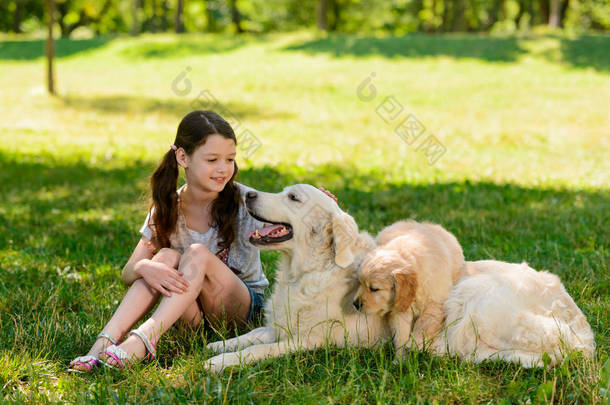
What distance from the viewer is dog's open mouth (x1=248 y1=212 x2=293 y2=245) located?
3535mm

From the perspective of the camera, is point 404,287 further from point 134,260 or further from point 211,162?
point 134,260

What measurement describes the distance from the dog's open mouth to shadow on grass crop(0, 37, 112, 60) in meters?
26.7

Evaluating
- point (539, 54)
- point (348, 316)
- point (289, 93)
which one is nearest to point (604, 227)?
point (348, 316)

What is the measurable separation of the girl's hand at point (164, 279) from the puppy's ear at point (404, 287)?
4.19 ft

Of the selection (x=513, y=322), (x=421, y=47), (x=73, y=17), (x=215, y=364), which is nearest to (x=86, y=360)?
(x=215, y=364)

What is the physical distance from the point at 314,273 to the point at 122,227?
3.58 metres

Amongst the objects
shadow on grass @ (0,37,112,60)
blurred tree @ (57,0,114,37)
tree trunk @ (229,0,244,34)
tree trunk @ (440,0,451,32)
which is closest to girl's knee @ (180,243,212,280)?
shadow on grass @ (0,37,112,60)

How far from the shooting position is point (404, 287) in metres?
3.27

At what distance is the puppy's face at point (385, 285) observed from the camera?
129 inches

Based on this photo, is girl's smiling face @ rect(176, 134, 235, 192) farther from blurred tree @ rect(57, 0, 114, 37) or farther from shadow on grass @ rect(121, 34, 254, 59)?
blurred tree @ rect(57, 0, 114, 37)

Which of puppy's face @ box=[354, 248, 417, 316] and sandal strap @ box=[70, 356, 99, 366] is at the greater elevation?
puppy's face @ box=[354, 248, 417, 316]

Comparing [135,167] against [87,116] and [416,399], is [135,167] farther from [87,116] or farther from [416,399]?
[416,399]

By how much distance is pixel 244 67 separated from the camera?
869 inches

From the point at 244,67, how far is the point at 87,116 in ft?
25.7
